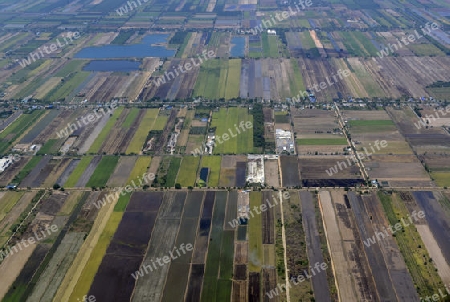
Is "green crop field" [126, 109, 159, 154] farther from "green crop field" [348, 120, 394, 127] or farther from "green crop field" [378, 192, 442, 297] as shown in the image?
"green crop field" [378, 192, 442, 297]

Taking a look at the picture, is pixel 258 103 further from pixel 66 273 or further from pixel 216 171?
pixel 66 273

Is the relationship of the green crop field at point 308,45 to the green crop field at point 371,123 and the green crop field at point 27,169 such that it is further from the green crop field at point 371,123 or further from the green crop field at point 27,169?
the green crop field at point 27,169

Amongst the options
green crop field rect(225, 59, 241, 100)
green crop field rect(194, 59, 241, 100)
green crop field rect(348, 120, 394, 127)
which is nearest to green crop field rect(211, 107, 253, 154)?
green crop field rect(225, 59, 241, 100)

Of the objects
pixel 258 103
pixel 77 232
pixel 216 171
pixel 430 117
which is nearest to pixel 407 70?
pixel 430 117

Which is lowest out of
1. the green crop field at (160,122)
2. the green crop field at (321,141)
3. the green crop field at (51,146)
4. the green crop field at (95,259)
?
the green crop field at (95,259)

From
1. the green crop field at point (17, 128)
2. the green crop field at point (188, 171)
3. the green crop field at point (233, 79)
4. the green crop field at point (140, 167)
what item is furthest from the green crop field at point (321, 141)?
the green crop field at point (17, 128)

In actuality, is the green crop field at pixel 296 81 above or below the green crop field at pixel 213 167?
above

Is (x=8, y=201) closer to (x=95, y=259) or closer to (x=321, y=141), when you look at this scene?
(x=95, y=259)
